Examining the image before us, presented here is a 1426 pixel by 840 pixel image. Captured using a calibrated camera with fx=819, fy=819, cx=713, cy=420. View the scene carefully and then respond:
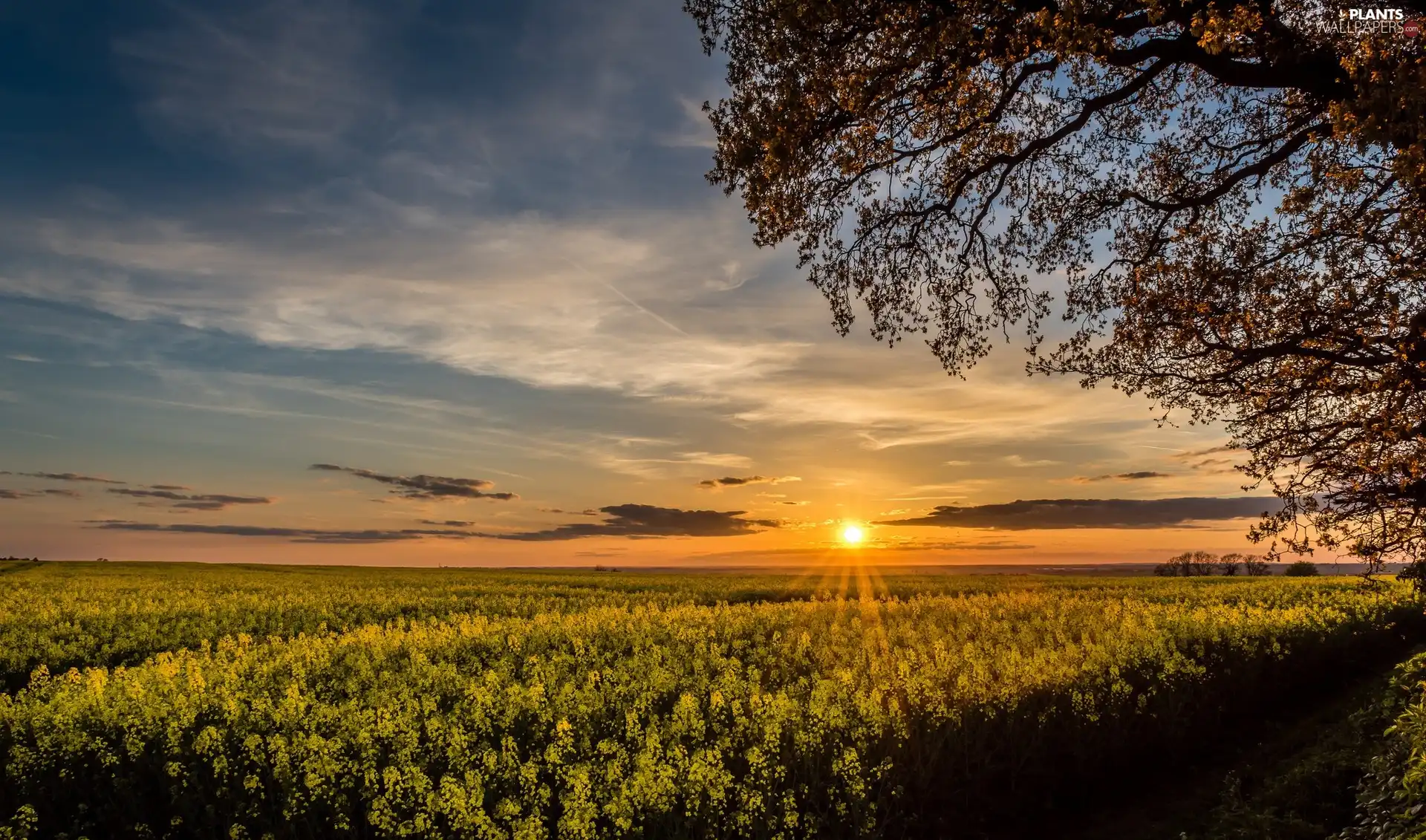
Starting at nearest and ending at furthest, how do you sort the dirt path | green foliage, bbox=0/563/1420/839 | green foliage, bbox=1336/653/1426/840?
green foliage, bbox=1336/653/1426/840 → green foliage, bbox=0/563/1420/839 → the dirt path

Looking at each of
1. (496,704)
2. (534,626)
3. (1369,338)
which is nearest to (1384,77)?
(1369,338)

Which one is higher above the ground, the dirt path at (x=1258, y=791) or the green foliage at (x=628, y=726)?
the green foliage at (x=628, y=726)

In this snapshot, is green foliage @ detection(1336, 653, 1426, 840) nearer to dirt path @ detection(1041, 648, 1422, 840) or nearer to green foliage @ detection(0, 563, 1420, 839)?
dirt path @ detection(1041, 648, 1422, 840)

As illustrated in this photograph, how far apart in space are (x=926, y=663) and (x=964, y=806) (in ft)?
11.8

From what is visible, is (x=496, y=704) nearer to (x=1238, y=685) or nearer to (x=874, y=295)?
(x=874, y=295)

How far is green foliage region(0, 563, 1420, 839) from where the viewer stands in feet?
27.2

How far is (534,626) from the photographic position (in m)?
21.0

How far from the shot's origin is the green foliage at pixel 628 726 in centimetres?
828

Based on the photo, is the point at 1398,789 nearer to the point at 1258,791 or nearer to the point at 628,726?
the point at 1258,791

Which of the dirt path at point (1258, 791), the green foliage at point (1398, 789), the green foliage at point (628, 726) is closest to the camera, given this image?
the green foliage at point (1398, 789)

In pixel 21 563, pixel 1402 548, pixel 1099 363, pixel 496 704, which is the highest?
pixel 1099 363

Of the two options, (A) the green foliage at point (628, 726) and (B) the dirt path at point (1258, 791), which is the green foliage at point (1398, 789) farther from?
(A) the green foliage at point (628, 726)

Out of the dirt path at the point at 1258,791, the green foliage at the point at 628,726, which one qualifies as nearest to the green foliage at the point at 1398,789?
the dirt path at the point at 1258,791

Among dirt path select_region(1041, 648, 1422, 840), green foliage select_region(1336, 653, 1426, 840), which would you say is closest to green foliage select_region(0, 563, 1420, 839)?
dirt path select_region(1041, 648, 1422, 840)
